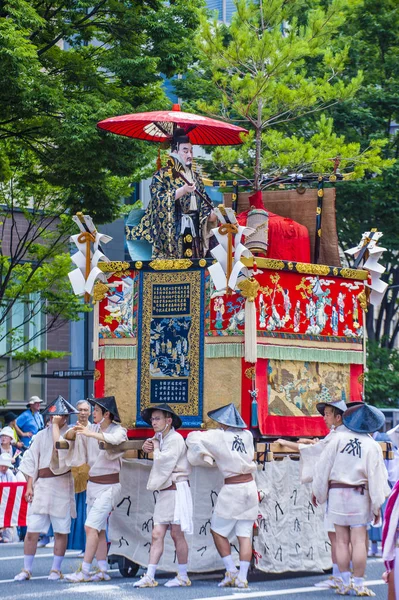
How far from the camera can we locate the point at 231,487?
11.7 m

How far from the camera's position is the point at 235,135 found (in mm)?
14305

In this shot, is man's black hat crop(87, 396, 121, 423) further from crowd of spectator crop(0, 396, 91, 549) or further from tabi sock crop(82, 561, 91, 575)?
tabi sock crop(82, 561, 91, 575)

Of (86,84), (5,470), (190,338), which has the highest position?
(86,84)

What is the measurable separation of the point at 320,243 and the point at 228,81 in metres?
7.20

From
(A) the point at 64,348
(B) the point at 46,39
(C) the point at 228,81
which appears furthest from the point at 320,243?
(A) the point at 64,348

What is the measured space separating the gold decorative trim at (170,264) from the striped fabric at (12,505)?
3.42 m

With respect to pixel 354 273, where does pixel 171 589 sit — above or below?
below

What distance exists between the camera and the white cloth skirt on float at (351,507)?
1113 centimetres

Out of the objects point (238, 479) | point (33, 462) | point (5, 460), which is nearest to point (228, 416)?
point (238, 479)

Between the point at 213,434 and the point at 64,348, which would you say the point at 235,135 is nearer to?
the point at 213,434

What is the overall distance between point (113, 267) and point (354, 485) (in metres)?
3.78

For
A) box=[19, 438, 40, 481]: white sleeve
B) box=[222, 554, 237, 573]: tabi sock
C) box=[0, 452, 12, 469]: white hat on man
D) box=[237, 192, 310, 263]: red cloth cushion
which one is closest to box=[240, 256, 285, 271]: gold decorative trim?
box=[237, 192, 310, 263]: red cloth cushion

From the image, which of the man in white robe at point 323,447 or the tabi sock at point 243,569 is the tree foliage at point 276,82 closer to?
the man in white robe at point 323,447

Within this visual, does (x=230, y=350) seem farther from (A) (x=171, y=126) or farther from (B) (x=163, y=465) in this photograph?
(A) (x=171, y=126)
